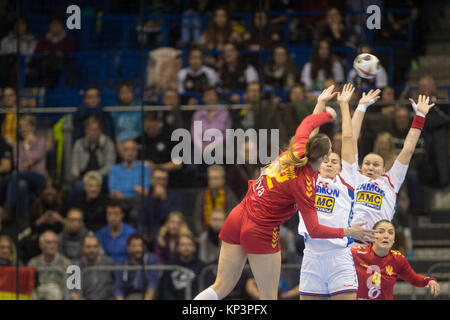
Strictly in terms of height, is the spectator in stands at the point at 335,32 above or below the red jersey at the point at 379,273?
above

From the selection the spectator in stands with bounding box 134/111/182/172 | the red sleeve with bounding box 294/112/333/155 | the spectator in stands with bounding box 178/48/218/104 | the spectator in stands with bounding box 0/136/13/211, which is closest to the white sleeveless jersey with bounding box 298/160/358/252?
the red sleeve with bounding box 294/112/333/155

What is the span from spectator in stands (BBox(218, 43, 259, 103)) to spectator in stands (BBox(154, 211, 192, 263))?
1.35m

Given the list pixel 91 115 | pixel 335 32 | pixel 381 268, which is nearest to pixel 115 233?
pixel 91 115

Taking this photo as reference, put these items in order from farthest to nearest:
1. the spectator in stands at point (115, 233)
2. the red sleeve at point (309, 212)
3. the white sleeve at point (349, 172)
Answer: the spectator in stands at point (115, 233) → the white sleeve at point (349, 172) → the red sleeve at point (309, 212)

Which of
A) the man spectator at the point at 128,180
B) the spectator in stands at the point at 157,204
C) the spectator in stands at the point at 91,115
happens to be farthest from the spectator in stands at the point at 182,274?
the spectator in stands at the point at 91,115

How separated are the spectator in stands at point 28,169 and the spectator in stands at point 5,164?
55 millimetres

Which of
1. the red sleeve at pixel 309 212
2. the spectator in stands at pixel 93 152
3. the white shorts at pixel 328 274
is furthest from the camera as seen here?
the spectator in stands at pixel 93 152

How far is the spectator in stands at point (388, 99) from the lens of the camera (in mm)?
7449

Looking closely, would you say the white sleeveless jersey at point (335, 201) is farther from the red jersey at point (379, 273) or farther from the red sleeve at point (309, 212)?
the red sleeve at point (309, 212)

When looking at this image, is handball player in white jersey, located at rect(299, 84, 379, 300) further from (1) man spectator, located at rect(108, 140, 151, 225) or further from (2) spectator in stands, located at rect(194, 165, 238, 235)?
(1) man spectator, located at rect(108, 140, 151, 225)

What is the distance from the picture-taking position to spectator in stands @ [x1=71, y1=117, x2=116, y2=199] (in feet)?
25.0
